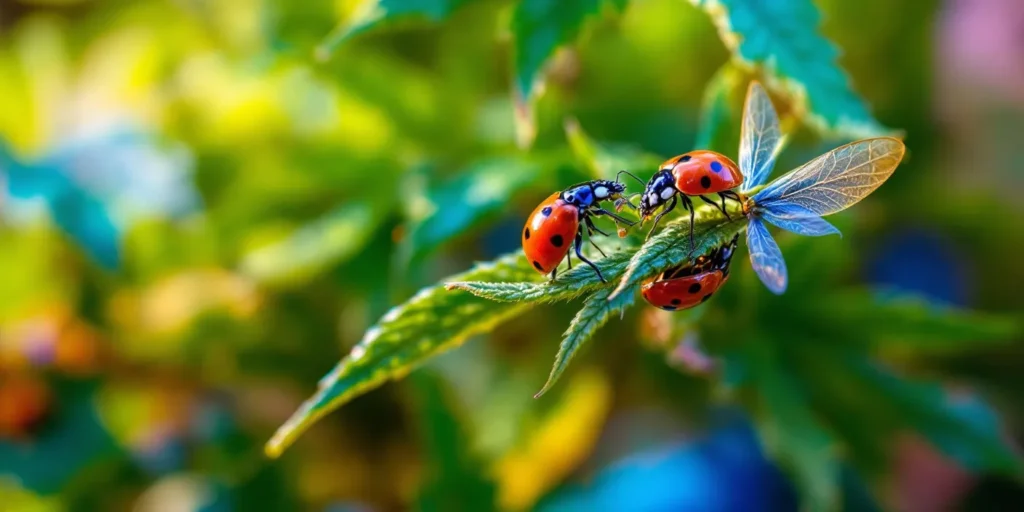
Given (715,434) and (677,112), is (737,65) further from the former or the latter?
(715,434)

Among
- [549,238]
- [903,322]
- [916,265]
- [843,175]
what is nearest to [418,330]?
[549,238]

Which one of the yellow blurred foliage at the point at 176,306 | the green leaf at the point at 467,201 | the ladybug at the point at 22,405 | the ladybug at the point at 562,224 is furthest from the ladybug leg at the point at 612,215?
the ladybug at the point at 22,405

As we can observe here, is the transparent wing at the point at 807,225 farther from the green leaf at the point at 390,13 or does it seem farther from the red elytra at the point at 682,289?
the green leaf at the point at 390,13

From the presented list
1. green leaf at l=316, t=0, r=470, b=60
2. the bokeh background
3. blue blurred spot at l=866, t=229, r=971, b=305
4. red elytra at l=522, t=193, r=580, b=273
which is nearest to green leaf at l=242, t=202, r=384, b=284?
the bokeh background

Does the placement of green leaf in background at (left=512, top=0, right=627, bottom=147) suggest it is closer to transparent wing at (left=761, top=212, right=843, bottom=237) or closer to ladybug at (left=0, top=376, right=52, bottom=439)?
transparent wing at (left=761, top=212, right=843, bottom=237)

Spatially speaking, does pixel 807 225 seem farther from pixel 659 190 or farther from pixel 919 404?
pixel 919 404

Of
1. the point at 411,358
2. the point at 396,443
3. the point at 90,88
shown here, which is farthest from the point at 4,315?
the point at 411,358
